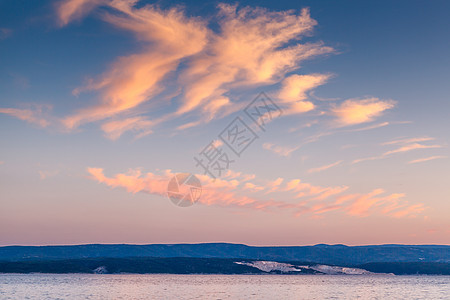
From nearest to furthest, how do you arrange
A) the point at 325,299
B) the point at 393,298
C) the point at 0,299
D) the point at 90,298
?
the point at 0,299, the point at 90,298, the point at 325,299, the point at 393,298

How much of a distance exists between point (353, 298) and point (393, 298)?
44.1ft

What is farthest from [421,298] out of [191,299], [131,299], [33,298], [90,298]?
[33,298]

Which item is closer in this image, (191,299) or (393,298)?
(191,299)

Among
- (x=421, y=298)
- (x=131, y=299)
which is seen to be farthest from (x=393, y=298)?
(x=131, y=299)

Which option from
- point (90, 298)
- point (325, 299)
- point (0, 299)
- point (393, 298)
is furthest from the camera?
point (393, 298)

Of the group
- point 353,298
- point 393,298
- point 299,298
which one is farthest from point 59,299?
point 393,298

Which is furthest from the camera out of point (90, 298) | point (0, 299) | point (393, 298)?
point (393, 298)

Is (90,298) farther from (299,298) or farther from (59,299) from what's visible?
(299,298)

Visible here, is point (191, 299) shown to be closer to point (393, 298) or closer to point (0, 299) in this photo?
point (0, 299)

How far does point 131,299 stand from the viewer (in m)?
114

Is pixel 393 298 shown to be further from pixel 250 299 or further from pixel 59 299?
pixel 59 299

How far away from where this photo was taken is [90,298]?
114m

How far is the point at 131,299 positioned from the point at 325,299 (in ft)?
167

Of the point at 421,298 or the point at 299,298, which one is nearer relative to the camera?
the point at 299,298
